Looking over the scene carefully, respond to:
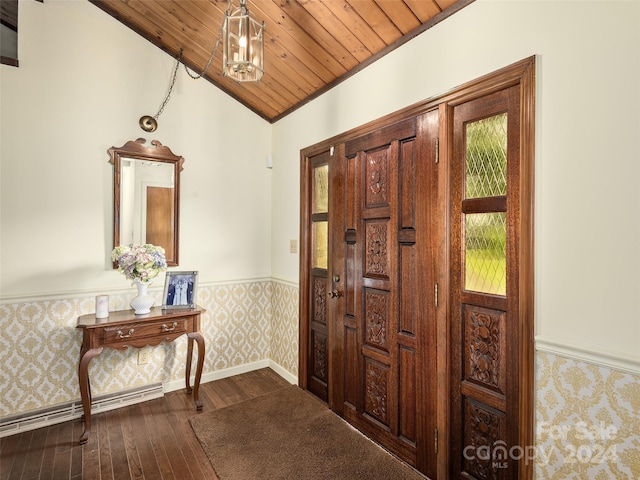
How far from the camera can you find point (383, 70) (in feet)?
7.19

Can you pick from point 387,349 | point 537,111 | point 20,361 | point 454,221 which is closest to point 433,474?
point 387,349

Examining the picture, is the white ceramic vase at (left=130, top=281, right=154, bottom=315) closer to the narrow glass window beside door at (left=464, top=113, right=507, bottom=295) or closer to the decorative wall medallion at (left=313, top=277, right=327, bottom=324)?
the decorative wall medallion at (left=313, top=277, right=327, bottom=324)

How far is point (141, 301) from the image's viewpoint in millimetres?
2566

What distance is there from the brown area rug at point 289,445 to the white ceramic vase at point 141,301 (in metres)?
0.90

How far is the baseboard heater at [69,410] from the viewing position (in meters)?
2.38

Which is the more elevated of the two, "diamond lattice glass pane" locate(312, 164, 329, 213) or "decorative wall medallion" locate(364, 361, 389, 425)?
"diamond lattice glass pane" locate(312, 164, 329, 213)

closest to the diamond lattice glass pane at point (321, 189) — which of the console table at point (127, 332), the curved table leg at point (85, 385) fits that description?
the console table at point (127, 332)

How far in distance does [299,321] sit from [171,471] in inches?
55.3

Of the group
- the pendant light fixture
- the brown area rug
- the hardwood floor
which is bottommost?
the hardwood floor

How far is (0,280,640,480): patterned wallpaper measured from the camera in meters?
1.26

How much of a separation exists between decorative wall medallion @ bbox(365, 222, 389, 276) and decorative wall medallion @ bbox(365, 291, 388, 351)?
0.53 feet

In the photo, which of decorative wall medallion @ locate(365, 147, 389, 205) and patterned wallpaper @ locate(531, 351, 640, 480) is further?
decorative wall medallion @ locate(365, 147, 389, 205)

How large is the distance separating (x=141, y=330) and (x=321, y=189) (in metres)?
1.75

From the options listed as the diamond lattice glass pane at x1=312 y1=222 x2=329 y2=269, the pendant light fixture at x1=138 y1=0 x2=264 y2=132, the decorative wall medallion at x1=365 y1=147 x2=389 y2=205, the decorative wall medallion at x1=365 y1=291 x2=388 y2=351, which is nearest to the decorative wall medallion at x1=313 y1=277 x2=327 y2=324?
the diamond lattice glass pane at x1=312 y1=222 x2=329 y2=269
